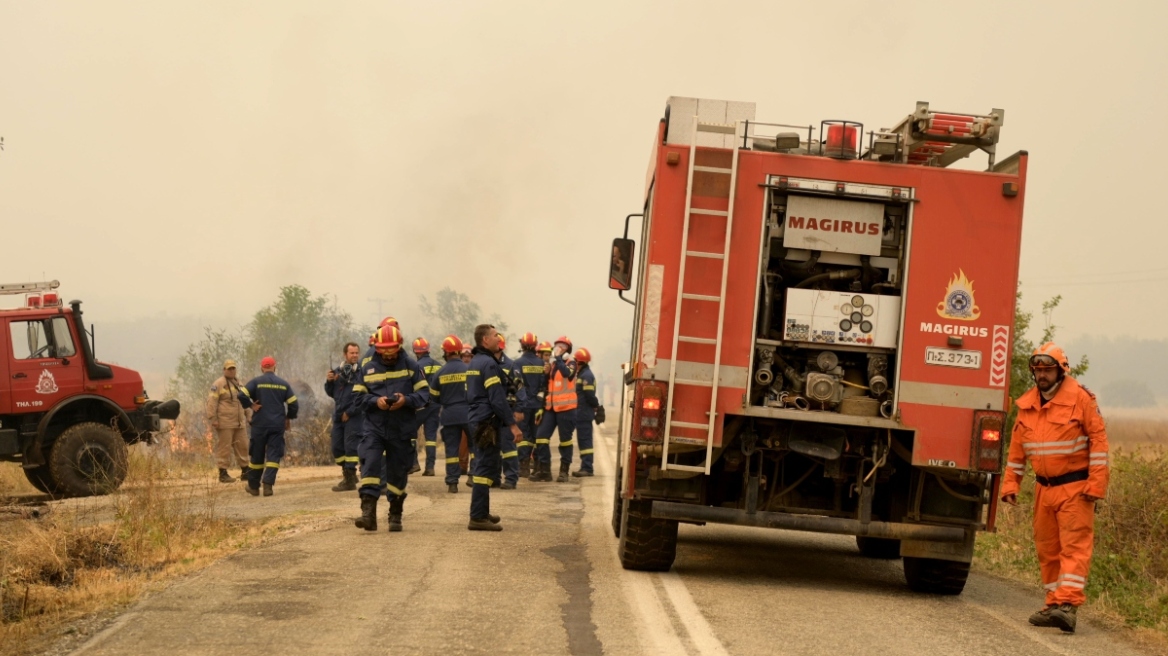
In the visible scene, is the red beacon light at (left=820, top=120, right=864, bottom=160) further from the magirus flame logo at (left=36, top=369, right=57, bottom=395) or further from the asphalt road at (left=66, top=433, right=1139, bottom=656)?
the magirus flame logo at (left=36, top=369, right=57, bottom=395)

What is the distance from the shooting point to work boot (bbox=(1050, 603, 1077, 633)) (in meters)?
7.84

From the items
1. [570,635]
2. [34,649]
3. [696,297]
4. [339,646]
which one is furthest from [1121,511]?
[34,649]

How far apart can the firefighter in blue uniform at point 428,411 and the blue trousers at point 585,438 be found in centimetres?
208

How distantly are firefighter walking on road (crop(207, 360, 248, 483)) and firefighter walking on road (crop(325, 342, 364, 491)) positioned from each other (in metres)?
2.06

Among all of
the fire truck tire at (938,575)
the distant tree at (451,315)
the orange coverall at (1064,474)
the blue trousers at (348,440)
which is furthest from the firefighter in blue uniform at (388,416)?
the distant tree at (451,315)

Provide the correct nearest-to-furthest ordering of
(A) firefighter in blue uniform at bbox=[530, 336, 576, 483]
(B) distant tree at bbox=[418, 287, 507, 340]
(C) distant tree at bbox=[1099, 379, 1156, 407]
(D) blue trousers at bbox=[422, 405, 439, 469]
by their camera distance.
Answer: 1. (D) blue trousers at bbox=[422, 405, 439, 469]
2. (A) firefighter in blue uniform at bbox=[530, 336, 576, 483]
3. (B) distant tree at bbox=[418, 287, 507, 340]
4. (C) distant tree at bbox=[1099, 379, 1156, 407]

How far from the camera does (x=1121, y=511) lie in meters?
11.0

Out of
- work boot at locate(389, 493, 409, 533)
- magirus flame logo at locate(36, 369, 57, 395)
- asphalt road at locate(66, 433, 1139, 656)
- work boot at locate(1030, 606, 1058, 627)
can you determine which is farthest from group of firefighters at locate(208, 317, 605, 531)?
work boot at locate(1030, 606, 1058, 627)

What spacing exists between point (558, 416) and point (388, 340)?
7067mm

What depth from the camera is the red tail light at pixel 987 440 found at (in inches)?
333

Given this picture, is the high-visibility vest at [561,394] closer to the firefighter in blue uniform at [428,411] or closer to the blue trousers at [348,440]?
the firefighter in blue uniform at [428,411]

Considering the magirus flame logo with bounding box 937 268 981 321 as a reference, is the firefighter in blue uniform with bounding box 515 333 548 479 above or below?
below

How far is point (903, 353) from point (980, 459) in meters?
0.85

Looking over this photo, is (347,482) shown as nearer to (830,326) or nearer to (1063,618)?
(830,326)
